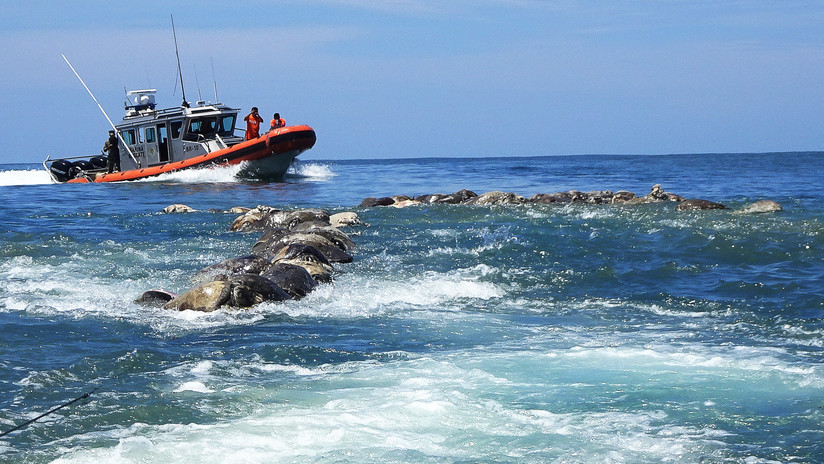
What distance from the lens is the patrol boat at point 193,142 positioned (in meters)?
30.0

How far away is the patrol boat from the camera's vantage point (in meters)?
30.0

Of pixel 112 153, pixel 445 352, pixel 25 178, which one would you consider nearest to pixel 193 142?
pixel 112 153

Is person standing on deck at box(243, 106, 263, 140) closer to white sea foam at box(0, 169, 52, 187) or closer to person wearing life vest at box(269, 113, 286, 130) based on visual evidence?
person wearing life vest at box(269, 113, 286, 130)

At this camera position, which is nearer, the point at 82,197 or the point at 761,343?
the point at 761,343

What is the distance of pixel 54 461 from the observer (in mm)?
4715

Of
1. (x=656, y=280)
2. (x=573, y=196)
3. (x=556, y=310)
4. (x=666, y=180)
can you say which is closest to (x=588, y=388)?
(x=556, y=310)

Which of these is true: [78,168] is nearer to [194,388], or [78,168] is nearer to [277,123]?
[277,123]

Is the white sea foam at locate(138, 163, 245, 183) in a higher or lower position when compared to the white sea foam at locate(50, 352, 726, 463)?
higher

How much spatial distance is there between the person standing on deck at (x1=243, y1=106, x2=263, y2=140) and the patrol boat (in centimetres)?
57

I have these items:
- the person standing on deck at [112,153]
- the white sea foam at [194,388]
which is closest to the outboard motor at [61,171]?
the person standing on deck at [112,153]

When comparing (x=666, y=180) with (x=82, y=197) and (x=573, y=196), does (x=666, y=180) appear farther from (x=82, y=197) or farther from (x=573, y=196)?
(x=82, y=197)

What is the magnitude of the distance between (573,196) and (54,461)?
17.5 meters

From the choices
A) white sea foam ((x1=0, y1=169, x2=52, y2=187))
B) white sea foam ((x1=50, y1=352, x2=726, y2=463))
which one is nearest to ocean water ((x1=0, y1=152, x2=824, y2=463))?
white sea foam ((x1=50, y1=352, x2=726, y2=463))

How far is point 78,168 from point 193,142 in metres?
8.52
